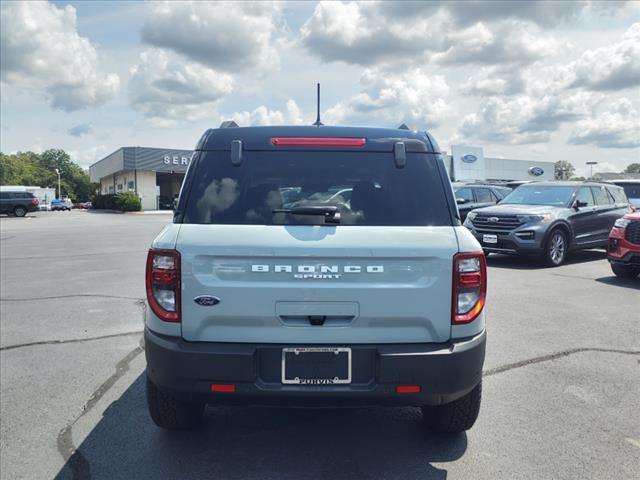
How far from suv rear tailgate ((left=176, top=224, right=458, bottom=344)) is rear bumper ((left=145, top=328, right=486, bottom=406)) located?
0.24ft

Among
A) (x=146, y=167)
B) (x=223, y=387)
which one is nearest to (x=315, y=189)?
(x=223, y=387)

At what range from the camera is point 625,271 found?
9633mm

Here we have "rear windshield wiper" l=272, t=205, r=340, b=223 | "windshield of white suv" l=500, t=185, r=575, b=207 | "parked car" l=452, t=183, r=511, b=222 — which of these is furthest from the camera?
"parked car" l=452, t=183, r=511, b=222

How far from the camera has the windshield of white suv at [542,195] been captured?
478 inches

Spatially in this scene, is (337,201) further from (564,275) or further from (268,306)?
(564,275)

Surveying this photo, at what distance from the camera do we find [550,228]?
11.2 metres

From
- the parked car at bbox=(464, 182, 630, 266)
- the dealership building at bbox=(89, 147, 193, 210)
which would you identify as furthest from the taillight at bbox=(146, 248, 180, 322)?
the dealership building at bbox=(89, 147, 193, 210)

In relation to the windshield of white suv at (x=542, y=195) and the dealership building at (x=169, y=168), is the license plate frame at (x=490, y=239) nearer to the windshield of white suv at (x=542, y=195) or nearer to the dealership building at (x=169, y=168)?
the windshield of white suv at (x=542, y=195)

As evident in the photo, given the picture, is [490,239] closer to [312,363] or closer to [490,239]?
[490,239]

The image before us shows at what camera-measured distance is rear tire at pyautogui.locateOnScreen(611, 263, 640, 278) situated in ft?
31.4

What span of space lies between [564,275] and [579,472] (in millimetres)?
7764

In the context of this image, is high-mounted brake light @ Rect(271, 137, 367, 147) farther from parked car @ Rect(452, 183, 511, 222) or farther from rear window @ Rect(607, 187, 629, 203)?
parked car @ Rect(452, 183, 511, 222)

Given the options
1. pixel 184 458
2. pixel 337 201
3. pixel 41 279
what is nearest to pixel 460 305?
pixel 337 201

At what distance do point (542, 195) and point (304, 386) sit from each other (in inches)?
435
